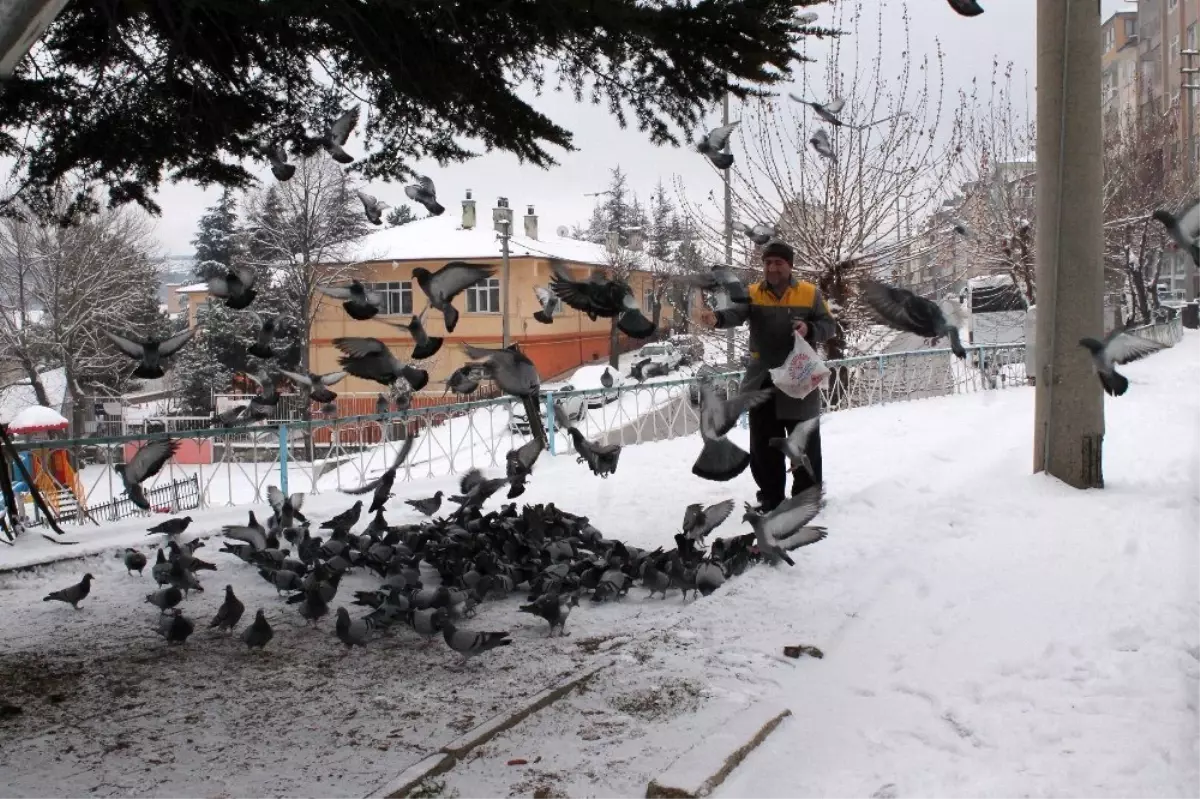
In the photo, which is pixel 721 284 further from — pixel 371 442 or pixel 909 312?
pixel 371 442

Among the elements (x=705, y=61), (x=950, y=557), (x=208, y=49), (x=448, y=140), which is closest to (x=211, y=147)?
(x=208, y=49)

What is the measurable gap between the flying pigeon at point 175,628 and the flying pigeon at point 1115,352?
16.3ft

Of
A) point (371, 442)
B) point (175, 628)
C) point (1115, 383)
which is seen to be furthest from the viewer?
point (371, 442)

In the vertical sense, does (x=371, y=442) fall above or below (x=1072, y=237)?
below

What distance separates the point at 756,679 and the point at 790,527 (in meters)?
1.50

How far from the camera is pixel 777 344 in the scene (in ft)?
19.9

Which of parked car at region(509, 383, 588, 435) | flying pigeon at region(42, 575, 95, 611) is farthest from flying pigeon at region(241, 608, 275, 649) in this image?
parked car at region(509, 383, 588, 435)

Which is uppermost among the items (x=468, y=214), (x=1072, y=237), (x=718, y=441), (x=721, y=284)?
(x=468, y=214)

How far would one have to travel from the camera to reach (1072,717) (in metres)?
3.30

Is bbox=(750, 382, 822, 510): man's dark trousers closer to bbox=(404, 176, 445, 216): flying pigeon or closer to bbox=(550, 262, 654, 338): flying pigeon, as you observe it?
bbox=(550, 262, 654, 338): flying pigeon

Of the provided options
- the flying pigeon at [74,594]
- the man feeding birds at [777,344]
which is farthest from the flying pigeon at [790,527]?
the flying pigeon at [74,594]

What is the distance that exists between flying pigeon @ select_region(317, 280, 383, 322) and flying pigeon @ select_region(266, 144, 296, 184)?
0.63 meters

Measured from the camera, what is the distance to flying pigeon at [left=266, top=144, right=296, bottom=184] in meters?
5.01

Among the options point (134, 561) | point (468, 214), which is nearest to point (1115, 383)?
point (134, 561)
